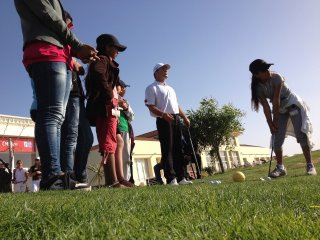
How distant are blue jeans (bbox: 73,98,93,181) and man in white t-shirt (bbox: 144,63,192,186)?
1.59 metres

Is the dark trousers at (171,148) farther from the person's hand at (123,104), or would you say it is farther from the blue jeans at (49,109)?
the blue jeans at (49,109)

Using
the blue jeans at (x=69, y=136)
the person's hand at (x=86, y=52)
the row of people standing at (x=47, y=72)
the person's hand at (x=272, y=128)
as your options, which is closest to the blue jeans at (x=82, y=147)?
the blue jeans at (x=69, y=136)

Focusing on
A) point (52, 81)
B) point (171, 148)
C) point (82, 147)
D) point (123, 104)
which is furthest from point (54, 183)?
point (123, 104)

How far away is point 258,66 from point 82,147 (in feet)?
13.9

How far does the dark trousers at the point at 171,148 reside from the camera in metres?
5.96

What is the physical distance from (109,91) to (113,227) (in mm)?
3654

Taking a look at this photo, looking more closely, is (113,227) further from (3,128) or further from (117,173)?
(3,128)

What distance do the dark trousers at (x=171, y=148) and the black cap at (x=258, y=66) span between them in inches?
80.4

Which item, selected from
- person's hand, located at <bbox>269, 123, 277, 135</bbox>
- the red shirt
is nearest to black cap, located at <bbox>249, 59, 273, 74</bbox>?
person's hand, located at <bbox>269, 123, 277, 135</bbox>

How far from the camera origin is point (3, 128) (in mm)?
25516

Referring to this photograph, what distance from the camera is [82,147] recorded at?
4.78 meters

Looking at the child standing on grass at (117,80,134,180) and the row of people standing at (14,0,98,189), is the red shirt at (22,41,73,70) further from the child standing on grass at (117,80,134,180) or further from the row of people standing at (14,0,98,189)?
the child standing on grass at (117,80,134,180)

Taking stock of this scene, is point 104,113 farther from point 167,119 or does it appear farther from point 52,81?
point 167,119

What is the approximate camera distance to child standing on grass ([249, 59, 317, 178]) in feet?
23.2
